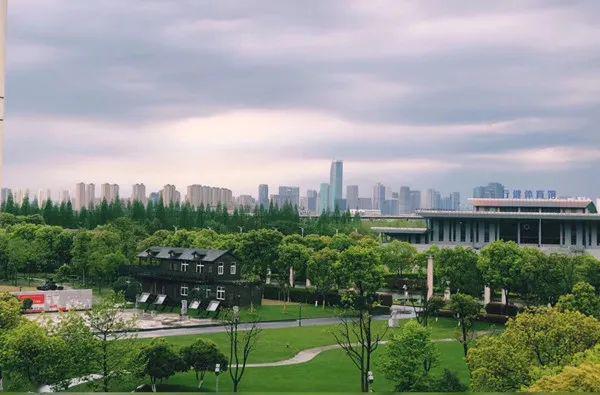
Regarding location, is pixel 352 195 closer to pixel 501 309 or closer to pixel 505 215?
pixel 505 215

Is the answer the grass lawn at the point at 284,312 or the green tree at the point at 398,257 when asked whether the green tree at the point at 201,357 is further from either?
the green tree at the point at 398,257

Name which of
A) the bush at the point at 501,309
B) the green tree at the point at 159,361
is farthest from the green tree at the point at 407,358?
the bush at the point at 501,309

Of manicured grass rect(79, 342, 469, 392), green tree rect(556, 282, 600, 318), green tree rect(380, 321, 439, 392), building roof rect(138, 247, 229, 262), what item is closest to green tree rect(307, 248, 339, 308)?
building roof rect(138, 247, 229, 262)

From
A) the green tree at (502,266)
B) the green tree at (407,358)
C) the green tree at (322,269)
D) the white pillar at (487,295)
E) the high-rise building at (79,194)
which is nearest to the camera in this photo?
the green tree at (407,358)

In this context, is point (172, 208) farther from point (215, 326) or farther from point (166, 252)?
point (215, 326)

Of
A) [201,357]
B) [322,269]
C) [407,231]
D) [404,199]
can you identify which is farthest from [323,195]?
[201,357]

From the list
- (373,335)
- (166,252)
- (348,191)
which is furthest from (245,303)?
(348,191)

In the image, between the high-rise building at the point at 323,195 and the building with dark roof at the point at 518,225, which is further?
the high-rise building at the point at 323,195
